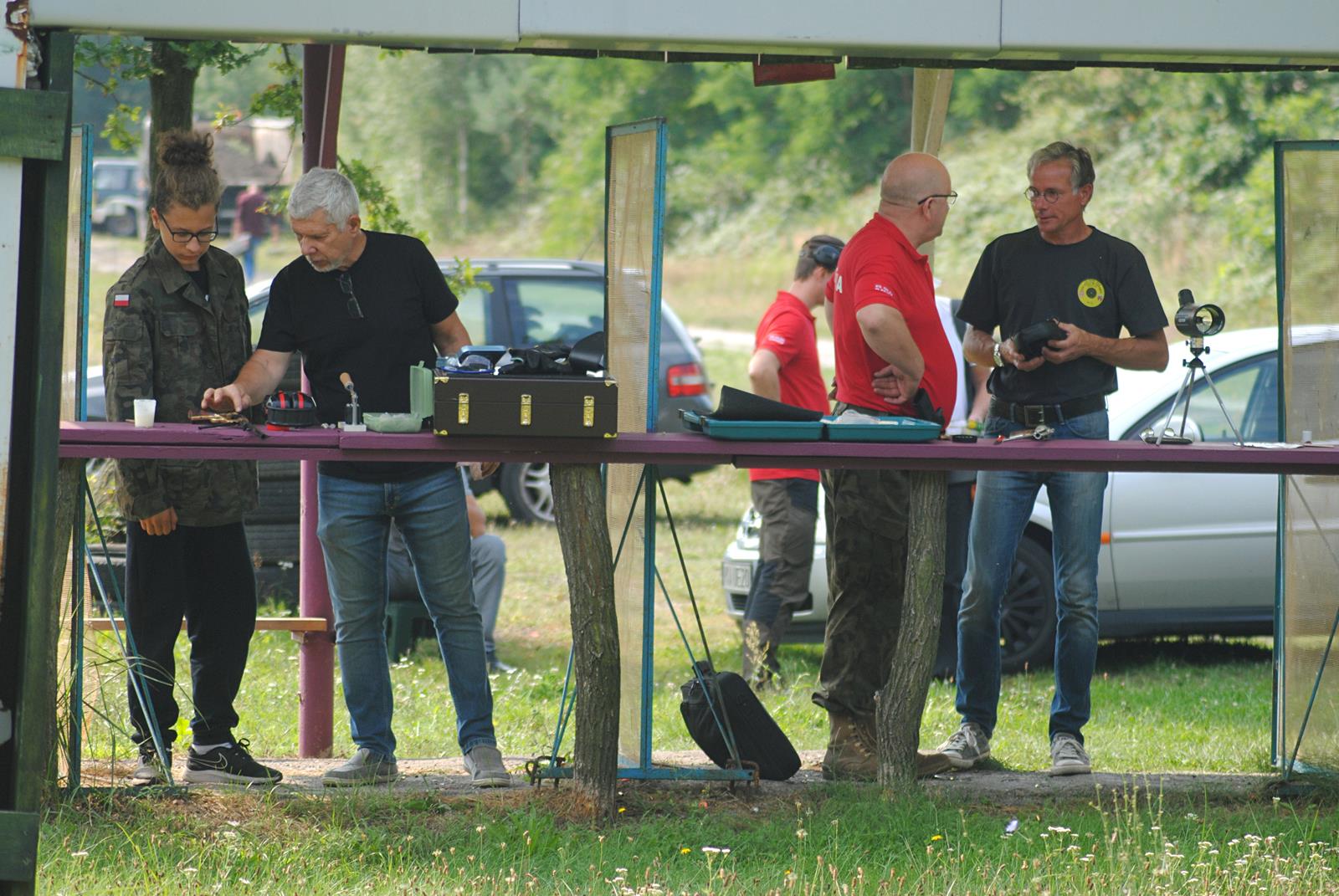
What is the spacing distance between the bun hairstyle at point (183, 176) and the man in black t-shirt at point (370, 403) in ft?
0.87

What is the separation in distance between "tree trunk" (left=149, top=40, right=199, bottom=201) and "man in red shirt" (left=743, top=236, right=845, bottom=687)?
2.58 metres

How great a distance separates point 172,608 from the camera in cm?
504

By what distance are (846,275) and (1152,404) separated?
2.84 m

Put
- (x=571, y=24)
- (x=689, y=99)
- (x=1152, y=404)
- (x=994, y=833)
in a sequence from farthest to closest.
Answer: (x=689, y=99) → (x=1152, y=404) → (x=994, y=833) → (x=571, y=24)

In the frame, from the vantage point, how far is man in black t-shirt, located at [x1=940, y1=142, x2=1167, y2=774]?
17.7 ft

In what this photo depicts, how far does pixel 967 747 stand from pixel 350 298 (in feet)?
8.39

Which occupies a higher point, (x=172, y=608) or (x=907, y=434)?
Answer: (x=907, y=434)

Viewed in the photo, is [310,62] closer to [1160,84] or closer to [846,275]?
[846,275]

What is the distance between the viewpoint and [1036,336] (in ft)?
17.1

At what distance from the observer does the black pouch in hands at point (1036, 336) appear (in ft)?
17.1

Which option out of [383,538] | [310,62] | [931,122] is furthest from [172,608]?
[931,122]

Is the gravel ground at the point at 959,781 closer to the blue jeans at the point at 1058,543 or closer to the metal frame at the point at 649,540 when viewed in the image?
the metal frame at the point at 649,540

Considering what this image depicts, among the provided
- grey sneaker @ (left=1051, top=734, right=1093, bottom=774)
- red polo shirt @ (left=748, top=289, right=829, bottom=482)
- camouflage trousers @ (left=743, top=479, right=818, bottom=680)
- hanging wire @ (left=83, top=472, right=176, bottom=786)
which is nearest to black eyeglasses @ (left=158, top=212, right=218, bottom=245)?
hanging wire @ (left=83, top=472, right=176, bottom=786)

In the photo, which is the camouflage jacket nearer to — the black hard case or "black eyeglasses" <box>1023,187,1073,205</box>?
the black hard case
